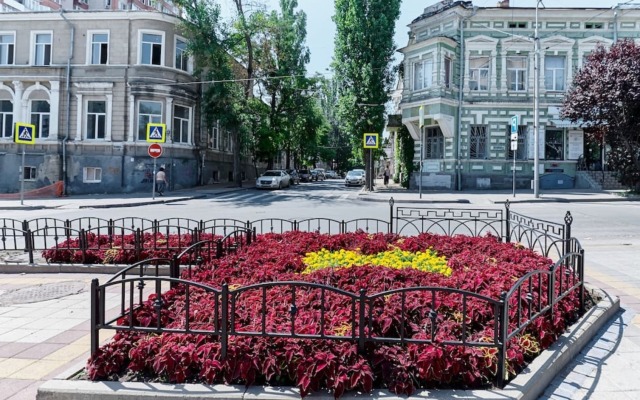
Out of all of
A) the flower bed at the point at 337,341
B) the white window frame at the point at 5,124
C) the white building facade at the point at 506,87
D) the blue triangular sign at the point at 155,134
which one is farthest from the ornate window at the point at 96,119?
the flower bed at the point at 337,341

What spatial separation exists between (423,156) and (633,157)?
11937mm

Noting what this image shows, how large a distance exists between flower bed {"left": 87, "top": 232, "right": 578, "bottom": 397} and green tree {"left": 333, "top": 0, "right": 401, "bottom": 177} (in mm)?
25978

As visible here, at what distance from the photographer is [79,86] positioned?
95.0ft

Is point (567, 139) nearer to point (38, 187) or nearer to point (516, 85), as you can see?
point (516, 85)

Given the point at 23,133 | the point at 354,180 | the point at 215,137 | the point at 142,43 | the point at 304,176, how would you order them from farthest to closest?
the point at 304,176 < the point at 354,180 < the point at 215,137 < the point at 142,43 < the point at 23,133

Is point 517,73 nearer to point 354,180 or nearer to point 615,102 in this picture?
point 615,102

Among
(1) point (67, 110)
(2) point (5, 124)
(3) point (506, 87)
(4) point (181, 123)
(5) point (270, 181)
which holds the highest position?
(3) point (506, 87)

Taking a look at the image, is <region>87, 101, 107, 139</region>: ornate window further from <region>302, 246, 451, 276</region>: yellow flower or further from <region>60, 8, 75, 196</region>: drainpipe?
<region>302, 246, 451, 276</region>: yellow flower

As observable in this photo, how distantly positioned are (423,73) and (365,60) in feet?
12.7

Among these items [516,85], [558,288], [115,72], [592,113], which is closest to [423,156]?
[516,85]

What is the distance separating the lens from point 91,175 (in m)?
28.9

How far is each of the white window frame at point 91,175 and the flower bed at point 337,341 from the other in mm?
26171

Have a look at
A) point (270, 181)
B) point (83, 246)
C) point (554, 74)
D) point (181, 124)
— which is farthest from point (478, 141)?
point (83, 246)

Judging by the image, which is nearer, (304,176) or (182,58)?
(182,58)
